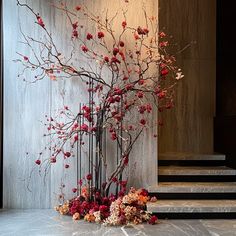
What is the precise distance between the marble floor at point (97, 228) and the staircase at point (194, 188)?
0.36 feet

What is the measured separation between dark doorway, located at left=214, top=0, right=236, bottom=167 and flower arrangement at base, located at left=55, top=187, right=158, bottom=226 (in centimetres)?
164

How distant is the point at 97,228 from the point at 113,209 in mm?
263

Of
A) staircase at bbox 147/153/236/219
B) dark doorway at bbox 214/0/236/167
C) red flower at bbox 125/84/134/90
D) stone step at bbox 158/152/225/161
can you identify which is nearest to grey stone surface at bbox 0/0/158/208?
staircase at bbox 147/153/236/219

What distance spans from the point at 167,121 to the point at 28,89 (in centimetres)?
239

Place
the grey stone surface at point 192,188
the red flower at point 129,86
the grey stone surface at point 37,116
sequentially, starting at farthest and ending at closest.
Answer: the grey stone surface at point 37,116 → the grey stone surface at point 192,188 → the red flower at point 129,86

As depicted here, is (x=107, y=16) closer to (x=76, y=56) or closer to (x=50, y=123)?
(x=76, y=56)

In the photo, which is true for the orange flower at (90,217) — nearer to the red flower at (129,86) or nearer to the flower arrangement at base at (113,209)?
the flower arrangement at base at (113,209)

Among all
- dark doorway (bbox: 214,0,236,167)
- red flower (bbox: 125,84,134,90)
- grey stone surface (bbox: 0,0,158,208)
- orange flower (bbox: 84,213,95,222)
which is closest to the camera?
orange flower (bbox: 84,213,95,222)

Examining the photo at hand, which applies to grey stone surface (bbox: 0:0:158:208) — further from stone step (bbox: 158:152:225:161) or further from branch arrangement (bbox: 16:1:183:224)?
stone step (bbox: 158:152:225:161)

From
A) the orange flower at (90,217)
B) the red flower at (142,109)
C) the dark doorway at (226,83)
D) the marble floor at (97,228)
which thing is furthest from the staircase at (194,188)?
the red flower at (142,109)

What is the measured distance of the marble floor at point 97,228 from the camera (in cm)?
326

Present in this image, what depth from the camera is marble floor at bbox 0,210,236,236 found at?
3256 millimetres

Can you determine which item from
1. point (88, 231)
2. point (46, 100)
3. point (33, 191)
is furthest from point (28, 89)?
point (88, 231)

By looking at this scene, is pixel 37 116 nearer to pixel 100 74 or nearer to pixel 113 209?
pixel 100 74
